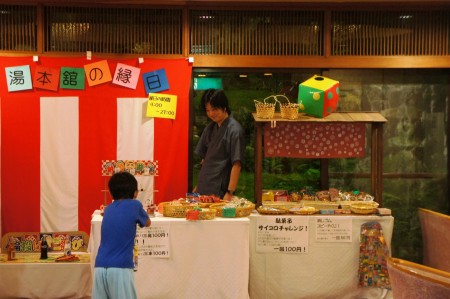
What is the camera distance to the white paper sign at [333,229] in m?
5.47

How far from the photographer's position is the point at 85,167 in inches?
245

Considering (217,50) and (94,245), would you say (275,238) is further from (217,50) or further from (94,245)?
(217,50)

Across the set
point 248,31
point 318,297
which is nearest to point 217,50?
point 248,31

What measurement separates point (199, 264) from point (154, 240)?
449mm

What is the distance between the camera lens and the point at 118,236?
420 cm

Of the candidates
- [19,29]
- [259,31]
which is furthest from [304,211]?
[19,29]

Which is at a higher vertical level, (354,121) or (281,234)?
(354,121)

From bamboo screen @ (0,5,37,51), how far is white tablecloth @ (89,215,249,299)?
2282 millimetres

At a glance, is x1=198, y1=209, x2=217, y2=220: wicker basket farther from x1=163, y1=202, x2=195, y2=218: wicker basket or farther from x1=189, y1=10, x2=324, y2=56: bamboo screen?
x1=189, y1=10, x2=324, y2=56: bamboo screen

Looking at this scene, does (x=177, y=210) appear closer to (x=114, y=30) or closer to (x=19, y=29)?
(x=114, y=30)

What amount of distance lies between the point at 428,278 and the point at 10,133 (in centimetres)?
441

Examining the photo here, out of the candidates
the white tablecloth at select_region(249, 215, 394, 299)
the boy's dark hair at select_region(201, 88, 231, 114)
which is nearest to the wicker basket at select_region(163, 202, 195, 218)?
the white tablecloth at select_region(249, 215, 394, 299)

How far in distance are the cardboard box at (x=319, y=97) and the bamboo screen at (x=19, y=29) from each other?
2.90m

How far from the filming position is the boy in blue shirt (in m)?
4.15
